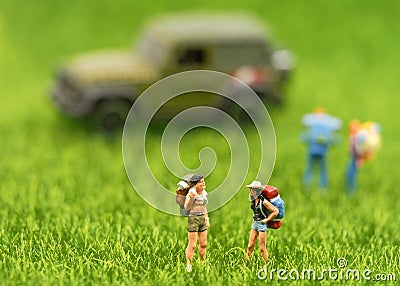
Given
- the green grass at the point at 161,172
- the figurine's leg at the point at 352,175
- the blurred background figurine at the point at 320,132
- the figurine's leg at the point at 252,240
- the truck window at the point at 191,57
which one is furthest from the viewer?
the truck window at the point at 191,57

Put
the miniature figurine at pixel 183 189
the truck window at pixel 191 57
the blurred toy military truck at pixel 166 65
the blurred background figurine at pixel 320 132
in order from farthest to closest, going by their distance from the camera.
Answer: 1. the truck window at pixel 191 57
2. the blurred toy military truck at pixel 166 65
3. the blurred background figurine at pixel 320 132
4. the miniature figurine at pixel 183 189

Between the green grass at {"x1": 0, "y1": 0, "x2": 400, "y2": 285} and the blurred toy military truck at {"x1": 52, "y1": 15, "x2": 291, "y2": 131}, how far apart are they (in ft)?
1.98

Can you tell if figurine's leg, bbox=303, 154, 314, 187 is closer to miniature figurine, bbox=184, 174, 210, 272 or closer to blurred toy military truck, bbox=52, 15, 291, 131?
blurred toy military truck, bbox=52, 15, 291, 131

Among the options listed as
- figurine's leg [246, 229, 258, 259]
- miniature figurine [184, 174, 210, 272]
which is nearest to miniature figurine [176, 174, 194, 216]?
miniature figurine [184, 174, 210, 272]

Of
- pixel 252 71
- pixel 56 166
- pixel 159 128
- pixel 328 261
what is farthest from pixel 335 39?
pixel 328 261

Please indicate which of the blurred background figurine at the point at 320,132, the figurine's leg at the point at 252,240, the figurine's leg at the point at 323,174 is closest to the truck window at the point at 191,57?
the blurred background figurine at the point at 320,132

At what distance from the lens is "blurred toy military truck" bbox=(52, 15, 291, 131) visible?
11.0 m

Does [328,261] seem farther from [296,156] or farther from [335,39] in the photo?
[335,39]

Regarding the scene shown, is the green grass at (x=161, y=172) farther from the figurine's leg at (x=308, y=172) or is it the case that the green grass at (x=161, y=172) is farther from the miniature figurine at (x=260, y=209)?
the miniature figurine at (x=260, y=209)

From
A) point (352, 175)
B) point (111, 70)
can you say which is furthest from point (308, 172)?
point (111, 70)

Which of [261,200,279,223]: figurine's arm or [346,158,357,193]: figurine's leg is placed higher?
[346,158,357,193]: figurine's leg

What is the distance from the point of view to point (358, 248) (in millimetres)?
7301

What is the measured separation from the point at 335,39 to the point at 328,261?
945 centimetres

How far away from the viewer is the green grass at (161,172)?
6.74 m
